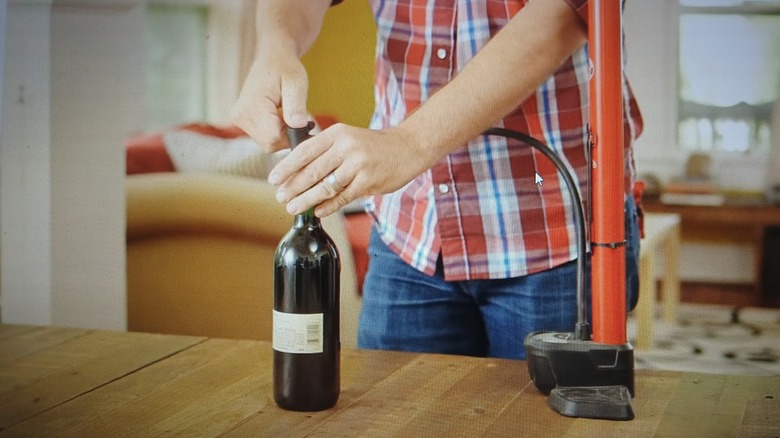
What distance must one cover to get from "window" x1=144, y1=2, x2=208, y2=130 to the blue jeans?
2.67 ft

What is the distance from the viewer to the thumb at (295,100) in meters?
0.88

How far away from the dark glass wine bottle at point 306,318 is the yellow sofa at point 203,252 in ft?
2.10

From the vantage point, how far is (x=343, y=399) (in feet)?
2.69

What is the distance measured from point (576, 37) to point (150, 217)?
49.1 inches

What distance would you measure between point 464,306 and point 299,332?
14.1 inches

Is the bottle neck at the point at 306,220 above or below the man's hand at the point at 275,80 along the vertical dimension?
below

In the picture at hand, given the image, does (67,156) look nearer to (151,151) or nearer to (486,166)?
(151,151)

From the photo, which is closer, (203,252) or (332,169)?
(332,169)

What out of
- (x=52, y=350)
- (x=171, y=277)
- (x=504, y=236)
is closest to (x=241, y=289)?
(x=171, y=277)

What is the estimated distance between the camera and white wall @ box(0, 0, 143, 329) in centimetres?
142

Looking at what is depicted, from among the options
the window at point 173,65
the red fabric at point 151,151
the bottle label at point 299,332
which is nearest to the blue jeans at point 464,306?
the bottle label at point 299,332

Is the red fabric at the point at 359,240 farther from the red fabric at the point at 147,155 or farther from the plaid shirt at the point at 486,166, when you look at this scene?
the plaid shirt at the point at 486,166

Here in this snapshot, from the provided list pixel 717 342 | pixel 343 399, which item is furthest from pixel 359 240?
pixel 717 342

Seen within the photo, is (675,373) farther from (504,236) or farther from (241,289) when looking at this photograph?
(241,289)
